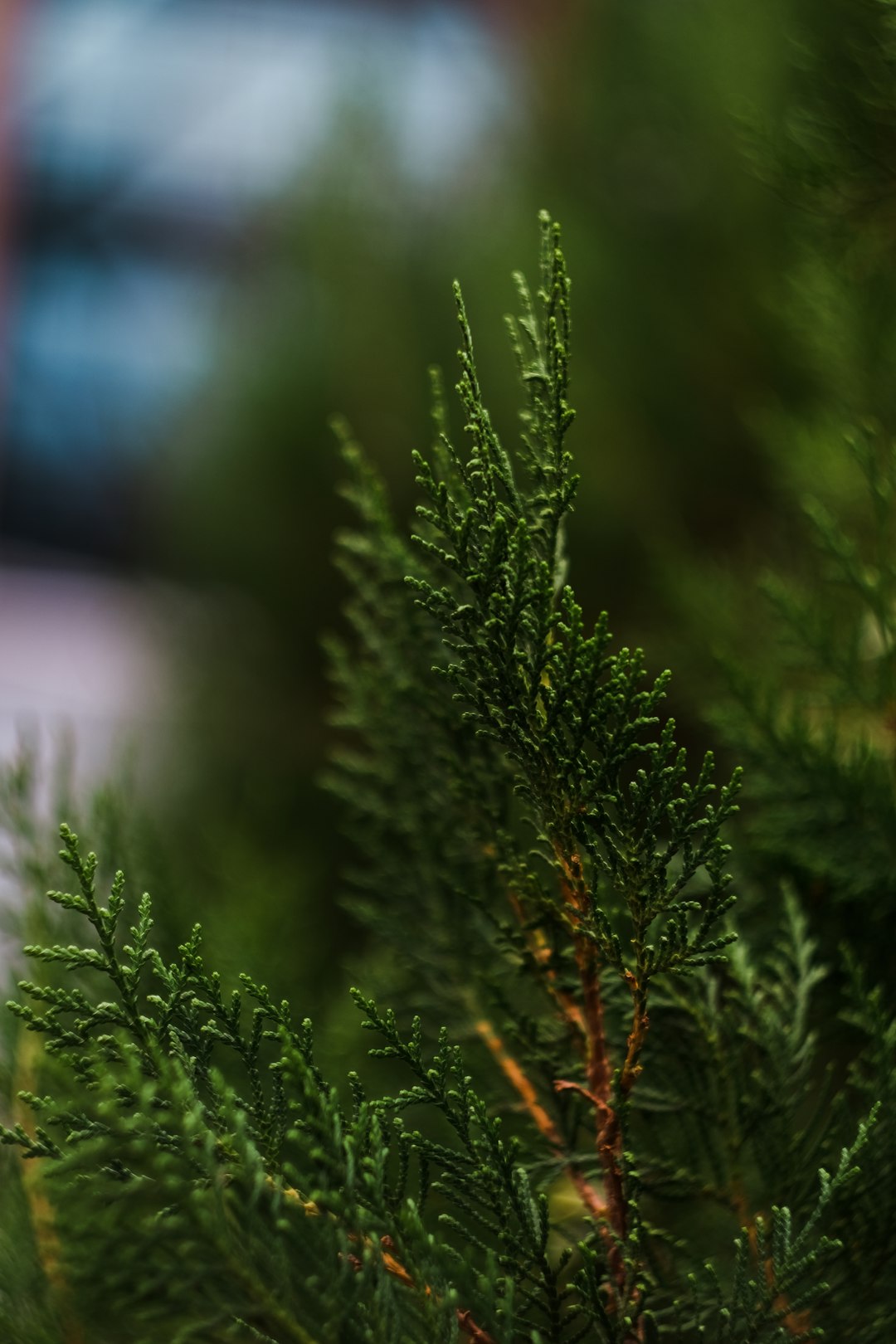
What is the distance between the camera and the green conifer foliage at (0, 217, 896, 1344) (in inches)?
10.0

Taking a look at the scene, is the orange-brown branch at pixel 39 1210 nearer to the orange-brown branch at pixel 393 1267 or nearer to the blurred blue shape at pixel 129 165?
the orange-brown branch at pixel 393 1267

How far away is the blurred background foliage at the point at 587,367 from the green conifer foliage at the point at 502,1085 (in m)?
0.11

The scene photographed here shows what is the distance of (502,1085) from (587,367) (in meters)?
0.66

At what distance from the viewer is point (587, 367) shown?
92 cm

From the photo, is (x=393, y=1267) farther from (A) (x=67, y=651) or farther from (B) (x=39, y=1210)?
(A) (x=67, y=651)

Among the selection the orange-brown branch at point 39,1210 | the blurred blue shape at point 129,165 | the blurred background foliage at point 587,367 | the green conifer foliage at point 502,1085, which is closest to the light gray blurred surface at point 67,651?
the blurred blue shape at point 129,165

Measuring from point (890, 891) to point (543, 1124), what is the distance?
0.14 m

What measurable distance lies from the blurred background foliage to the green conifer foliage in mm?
108

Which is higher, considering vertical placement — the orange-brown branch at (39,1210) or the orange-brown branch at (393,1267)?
the orange-brown branch at (393,1267)

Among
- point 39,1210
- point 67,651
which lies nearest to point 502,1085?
point 39,1210

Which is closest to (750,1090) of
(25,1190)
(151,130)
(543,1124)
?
(543,1124)

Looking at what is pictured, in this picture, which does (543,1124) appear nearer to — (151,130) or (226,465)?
(226,465)

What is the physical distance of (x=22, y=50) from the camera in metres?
2.39

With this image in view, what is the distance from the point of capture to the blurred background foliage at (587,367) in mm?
501
